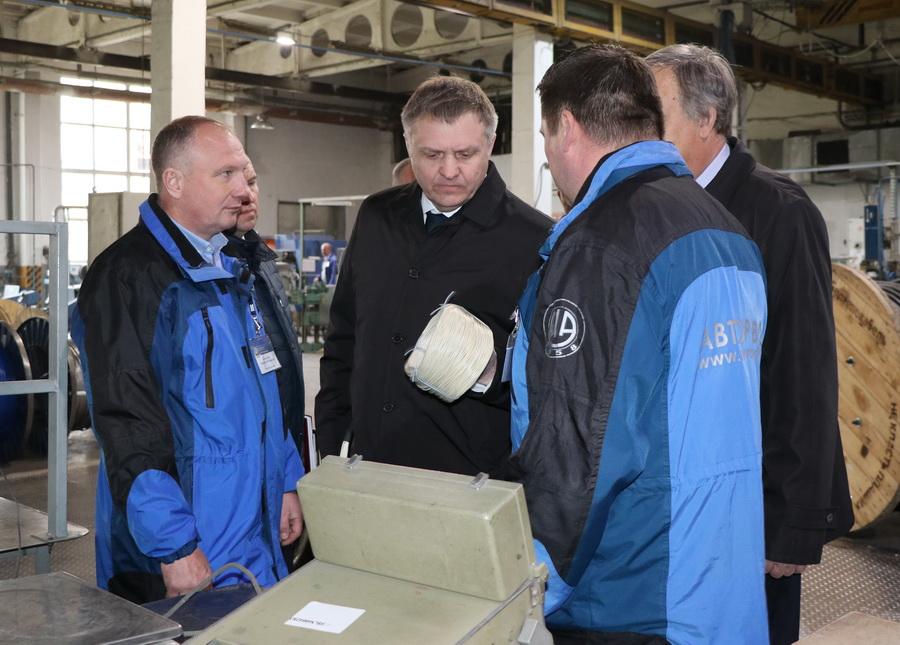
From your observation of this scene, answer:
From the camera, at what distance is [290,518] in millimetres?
2441

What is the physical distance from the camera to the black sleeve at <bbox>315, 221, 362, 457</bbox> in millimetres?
2510

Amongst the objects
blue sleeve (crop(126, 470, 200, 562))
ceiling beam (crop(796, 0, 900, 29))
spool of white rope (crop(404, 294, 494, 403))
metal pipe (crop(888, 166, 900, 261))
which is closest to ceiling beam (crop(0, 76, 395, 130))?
ceiling beam (crop(796, 0, 900, 29))

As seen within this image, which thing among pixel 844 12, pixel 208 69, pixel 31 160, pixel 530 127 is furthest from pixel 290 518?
pixel 31 160

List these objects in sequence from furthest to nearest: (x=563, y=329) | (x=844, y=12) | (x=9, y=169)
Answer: (x=9, y=169) < (x=844, y=12) < (x=563, y=329)

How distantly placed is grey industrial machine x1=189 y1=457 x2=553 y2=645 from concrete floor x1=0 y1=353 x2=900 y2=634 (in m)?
2.23

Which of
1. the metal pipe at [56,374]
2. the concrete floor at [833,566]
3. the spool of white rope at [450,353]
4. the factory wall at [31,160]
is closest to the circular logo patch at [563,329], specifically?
the spool of white rope at [450,353]

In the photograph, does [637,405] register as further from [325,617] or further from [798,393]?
[798,393]

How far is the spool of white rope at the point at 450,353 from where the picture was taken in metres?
1.73

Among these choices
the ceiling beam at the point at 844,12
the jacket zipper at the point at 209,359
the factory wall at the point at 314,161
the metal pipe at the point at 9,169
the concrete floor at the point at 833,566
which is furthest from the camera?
the factory wall at the point at 314,161

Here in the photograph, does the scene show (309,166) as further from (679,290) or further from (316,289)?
(679,290)

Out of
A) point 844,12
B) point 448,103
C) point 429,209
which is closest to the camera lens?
point 448,103

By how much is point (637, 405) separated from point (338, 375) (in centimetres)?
130

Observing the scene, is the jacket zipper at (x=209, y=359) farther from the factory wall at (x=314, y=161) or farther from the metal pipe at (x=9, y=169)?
the factory wall at (x=314, y=161)

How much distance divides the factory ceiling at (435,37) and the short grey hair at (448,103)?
18.6 ft
